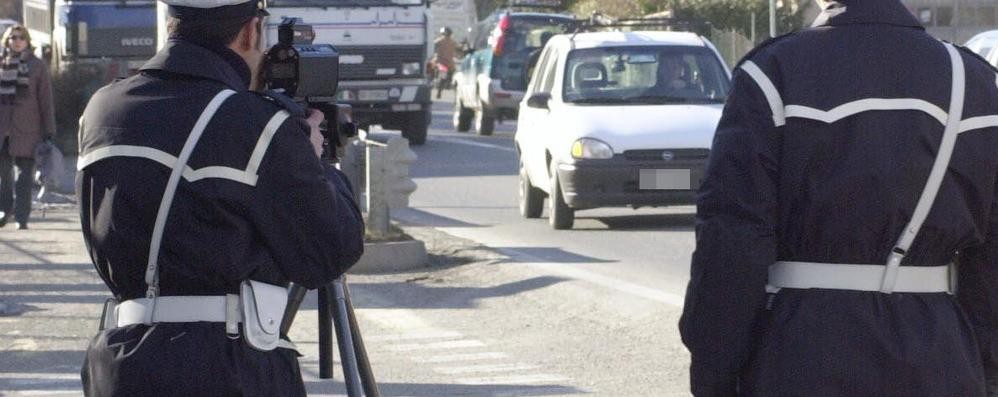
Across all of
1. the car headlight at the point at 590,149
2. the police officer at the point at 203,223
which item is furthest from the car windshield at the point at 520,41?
the police officer at the point at 203,223

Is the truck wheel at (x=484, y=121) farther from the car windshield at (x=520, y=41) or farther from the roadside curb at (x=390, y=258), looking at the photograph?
the roadside curb at (x=390, y=258)

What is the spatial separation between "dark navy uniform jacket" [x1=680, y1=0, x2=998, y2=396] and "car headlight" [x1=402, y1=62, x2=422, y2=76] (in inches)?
835

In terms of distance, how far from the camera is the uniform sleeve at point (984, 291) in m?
3.73

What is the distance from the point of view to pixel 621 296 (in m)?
10.3

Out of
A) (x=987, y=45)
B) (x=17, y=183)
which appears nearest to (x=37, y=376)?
(x=17, y=183)

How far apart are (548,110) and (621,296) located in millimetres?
4353

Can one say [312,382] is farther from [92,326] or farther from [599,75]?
[599,75]

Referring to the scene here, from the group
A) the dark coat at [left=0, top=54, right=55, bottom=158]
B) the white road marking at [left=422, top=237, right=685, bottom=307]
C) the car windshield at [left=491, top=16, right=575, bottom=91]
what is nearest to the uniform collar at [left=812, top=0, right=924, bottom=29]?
the white road marking at [left=422, top=237, right=685, bottom=307]

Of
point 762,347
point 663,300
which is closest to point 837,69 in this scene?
point 762,347

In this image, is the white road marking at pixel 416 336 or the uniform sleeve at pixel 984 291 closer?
the uniform sleeve at pixel 984 291

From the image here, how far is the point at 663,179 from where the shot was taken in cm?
1349

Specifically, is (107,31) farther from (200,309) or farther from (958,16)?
(200,309)

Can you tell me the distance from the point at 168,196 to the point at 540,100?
1081 centimetres

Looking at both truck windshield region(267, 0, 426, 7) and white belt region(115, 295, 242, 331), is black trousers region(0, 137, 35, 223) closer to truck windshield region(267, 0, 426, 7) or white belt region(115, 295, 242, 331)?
truck windshield region(267, 0, 426, 7)
